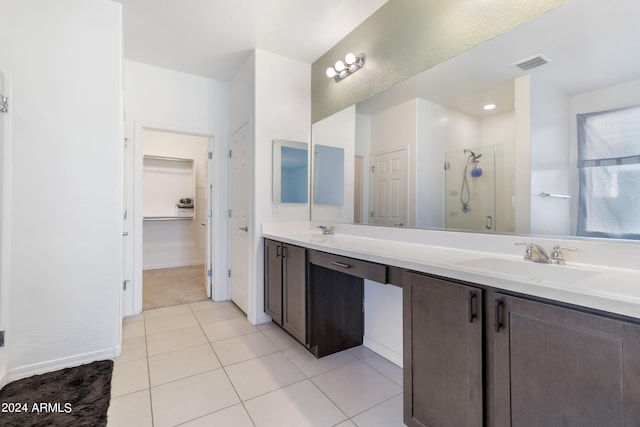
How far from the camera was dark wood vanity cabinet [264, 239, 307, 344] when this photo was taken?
215 cm

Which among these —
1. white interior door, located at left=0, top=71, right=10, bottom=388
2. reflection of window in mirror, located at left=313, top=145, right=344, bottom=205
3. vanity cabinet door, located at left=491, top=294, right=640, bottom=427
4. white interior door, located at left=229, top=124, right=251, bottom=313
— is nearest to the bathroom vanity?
vanity cabinet door, located at left=491, top=294, right=640, bottom=427

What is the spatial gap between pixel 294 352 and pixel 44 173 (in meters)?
2.11

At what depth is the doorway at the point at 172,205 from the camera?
16.5 feet

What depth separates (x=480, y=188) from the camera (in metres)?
1.61

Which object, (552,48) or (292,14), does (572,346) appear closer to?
(552,48)

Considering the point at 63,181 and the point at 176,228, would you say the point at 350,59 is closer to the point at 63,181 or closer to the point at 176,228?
the point at 63,181

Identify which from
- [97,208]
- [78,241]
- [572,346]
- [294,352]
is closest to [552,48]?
[572,346]

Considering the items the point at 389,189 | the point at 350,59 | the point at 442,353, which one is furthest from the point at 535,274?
A: the point at 350,59

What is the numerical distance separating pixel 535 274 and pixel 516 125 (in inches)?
30.9

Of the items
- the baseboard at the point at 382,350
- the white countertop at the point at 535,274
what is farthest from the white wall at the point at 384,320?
the white countertop at the point at 535,274

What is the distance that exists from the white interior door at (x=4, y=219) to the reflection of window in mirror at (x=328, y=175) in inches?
87.8

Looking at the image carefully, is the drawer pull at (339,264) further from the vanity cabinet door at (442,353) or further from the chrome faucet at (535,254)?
the chrome faucet at (535,254)

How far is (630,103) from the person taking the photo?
3.68 feet

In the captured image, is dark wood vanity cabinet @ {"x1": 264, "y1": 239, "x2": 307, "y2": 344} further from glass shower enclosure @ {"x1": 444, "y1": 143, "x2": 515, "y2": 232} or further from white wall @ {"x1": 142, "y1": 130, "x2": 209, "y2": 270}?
white wall @ {"x1": 142, "y1": 130, "x2": 209, "y2": 270}
